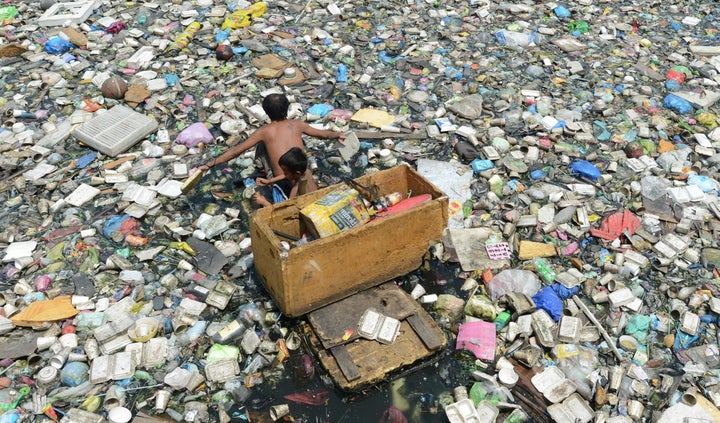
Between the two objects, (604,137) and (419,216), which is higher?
(419,216)

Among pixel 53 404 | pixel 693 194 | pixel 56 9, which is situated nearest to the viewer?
pixel 53 404

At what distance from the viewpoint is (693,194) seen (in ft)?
16.5

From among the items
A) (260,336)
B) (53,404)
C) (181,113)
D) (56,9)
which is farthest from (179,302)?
(56,9)

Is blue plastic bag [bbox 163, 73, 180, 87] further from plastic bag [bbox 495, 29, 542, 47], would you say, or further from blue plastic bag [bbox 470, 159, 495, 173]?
plastic bag [bbox 495, 29, 542, 47]

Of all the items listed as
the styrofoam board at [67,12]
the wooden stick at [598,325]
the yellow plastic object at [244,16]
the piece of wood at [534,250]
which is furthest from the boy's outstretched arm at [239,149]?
the styrofoam board at [67,12]

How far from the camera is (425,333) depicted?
3.74 m

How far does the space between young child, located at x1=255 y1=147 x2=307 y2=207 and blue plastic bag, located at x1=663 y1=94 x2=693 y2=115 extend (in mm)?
4761

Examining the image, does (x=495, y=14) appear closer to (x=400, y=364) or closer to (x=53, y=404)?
(x=400, y=364)

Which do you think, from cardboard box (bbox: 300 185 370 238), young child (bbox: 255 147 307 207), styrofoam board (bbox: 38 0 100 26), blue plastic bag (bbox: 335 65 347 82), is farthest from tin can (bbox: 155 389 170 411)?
styrofoam board (bbox: 38 0 100 26)

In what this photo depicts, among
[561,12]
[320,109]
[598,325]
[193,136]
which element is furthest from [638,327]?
[561,12]

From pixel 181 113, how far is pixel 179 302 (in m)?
2.90

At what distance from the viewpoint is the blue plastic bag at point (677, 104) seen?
250 inches

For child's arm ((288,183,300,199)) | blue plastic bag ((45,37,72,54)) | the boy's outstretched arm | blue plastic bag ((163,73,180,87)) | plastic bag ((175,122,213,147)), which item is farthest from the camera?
blue plastic bag ((45,37,72,54))

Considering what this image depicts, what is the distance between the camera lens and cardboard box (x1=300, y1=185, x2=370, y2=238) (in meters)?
3.74
